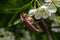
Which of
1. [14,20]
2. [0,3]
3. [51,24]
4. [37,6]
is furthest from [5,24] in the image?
[37,6]

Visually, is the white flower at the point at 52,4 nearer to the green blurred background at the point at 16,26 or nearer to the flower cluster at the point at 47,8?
the flower cluster at the point at 47,8

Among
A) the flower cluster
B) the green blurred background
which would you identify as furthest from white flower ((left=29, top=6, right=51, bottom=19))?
the green blurred background

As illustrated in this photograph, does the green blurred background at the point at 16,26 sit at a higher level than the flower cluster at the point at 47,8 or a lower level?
lower

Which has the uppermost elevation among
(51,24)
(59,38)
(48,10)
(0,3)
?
(48,10)

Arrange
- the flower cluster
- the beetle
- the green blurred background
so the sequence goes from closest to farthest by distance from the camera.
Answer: the flower cluster, the beetle, the green blurred background

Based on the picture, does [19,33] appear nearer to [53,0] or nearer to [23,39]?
[23,39]

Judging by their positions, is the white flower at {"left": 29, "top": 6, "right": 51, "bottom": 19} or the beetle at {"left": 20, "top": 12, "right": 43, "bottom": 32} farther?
the beetle at {"left": 20, "top": 12, "right": 43, "bottom": 32}

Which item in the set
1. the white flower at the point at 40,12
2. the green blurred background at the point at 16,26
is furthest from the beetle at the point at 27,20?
the green blurred background at the point at 16,26

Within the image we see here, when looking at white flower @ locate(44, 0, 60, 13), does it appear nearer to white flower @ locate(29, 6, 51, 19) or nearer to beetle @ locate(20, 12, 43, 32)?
white flower @ locate(29, 6, 51, 19)

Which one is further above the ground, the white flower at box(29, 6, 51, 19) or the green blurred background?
the white flower at box(29, 6, 51, 19)

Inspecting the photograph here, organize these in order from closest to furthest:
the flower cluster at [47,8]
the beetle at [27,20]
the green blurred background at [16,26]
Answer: the flower cluster at [47,8], the beetle at [27,20], the green blurred background at [16,26]

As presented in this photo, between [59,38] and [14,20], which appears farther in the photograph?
[59,38]
